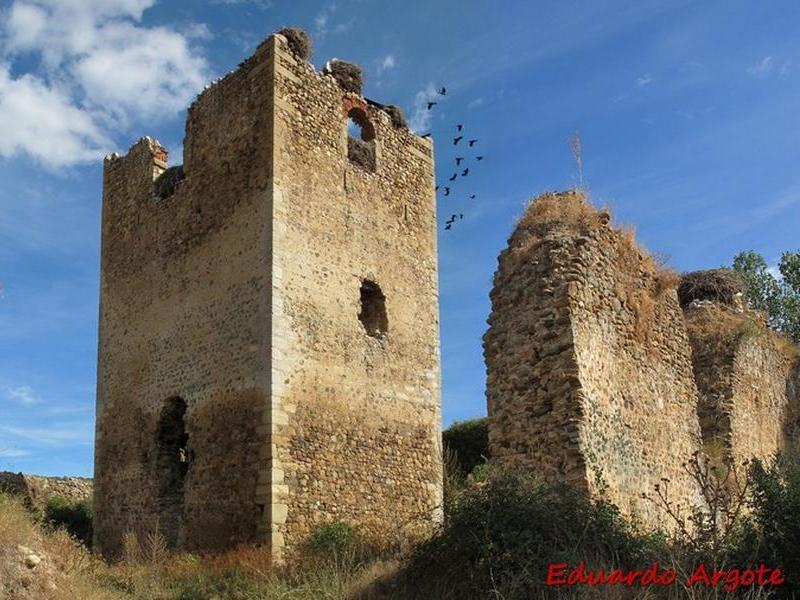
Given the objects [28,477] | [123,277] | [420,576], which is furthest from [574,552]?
[28,477]

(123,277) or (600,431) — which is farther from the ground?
(123,277)

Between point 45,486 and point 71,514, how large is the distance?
2188mm

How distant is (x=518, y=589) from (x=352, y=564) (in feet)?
11.9

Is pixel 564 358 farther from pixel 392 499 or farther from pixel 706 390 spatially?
pixel 706 390

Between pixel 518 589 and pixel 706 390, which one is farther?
pixel 706 390

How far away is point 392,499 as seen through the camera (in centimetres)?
1348

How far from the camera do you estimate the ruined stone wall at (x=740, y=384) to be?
15406 mm

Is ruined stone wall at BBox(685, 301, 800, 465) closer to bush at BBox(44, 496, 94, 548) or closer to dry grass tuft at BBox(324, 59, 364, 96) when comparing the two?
dry grass tuft at BBox(324, 59, 364, 96)

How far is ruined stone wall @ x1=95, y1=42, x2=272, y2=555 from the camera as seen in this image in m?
12.4

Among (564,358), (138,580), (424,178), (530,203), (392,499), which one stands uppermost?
(424,178)

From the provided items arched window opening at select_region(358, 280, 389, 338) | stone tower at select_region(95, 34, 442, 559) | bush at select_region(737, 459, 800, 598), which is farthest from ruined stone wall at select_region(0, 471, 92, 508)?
bush at select_region(737, 459, 800, 598)

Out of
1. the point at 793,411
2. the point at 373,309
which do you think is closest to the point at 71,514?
the point at 373,309

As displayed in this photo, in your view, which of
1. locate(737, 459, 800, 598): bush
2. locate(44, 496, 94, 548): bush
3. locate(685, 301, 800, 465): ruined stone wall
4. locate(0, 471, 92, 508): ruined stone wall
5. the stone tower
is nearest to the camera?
locate(737, 459, 800, 598): bush

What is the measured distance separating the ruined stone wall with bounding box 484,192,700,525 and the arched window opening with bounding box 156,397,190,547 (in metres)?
5.77
